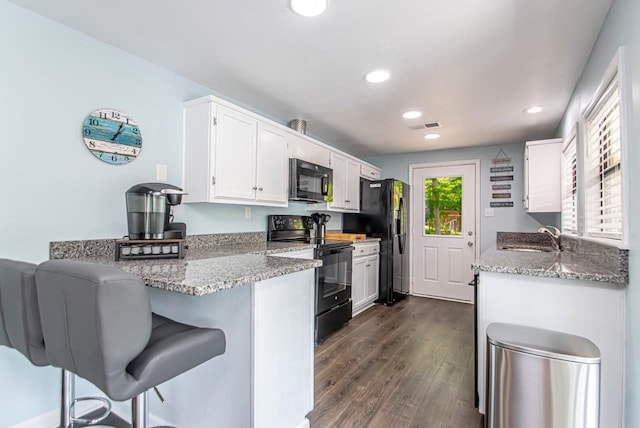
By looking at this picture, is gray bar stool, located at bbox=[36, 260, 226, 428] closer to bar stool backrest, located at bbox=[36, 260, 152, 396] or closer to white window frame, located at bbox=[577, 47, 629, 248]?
bar stool backrest, located at bbox=[36, 260, 152, 396]

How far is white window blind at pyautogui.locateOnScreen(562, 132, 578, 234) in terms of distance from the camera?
252 centimetres

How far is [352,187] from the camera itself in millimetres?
4320

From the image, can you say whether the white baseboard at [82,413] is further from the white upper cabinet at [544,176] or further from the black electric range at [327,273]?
the white upper cabinet at [544,176]

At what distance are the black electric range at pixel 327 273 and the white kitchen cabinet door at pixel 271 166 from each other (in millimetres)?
436

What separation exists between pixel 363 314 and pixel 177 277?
294cm

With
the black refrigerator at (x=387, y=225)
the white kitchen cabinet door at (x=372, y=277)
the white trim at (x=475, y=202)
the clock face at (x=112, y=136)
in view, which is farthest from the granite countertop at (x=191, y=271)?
the white trim at (x=475, y=202)

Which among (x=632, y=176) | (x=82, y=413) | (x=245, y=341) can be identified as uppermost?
(x=632, y=176)

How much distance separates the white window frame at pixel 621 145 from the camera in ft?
4.65

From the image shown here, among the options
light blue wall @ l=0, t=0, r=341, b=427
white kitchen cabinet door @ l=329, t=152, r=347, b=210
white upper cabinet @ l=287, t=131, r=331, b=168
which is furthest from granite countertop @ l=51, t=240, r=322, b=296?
white kitchen cabinet door @ l=329, t=152, r=347, b=210

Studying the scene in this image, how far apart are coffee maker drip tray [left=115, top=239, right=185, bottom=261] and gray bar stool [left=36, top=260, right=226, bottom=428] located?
704 millimetres

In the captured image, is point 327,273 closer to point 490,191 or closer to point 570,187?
point 570,187

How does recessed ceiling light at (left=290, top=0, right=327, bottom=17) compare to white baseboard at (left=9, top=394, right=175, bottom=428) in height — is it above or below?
above

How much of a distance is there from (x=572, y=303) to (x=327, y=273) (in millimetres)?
1933

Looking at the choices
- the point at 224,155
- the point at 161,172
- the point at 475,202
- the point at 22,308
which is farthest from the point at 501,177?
the point at 22,308
